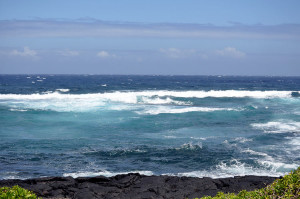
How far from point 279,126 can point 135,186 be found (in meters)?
16.1

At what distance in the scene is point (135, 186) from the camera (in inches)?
435

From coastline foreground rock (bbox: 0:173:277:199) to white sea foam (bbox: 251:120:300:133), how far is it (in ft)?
38.8

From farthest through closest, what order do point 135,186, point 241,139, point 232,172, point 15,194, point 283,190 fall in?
1. point 241,139
2. point 232,172
3. point 135,186
4. point 283,190
5. point 15,194

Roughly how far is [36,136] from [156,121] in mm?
9358

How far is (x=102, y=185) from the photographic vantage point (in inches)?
438

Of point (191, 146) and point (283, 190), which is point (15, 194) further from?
point (191, 146)

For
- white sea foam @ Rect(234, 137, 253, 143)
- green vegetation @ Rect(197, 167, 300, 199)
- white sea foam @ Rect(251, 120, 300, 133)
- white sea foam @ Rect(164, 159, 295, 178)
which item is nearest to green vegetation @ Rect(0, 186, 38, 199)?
green vegetation @ Rect(197, 167, 300, 199)

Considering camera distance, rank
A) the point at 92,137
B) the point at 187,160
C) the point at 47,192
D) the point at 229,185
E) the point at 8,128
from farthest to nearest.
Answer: the point at 8,128
the point at 92,137
the point at 187,160
the point at 229,185
the point at 47,192

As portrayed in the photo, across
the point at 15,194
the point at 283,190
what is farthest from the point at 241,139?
the point at 15,194

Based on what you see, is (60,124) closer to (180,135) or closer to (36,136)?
(36,136)

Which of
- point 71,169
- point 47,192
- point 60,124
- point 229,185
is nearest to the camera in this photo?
point 47,192

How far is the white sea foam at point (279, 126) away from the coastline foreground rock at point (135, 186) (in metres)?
11.8

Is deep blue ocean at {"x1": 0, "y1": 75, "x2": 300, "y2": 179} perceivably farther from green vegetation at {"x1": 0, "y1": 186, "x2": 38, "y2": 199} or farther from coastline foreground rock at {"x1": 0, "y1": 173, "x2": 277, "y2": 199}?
green vegetation at {"x1": 0, "y1": 186, "x2": 38, "y2": 199}

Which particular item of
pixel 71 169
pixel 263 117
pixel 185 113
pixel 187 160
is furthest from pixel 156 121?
pixel 71 169
